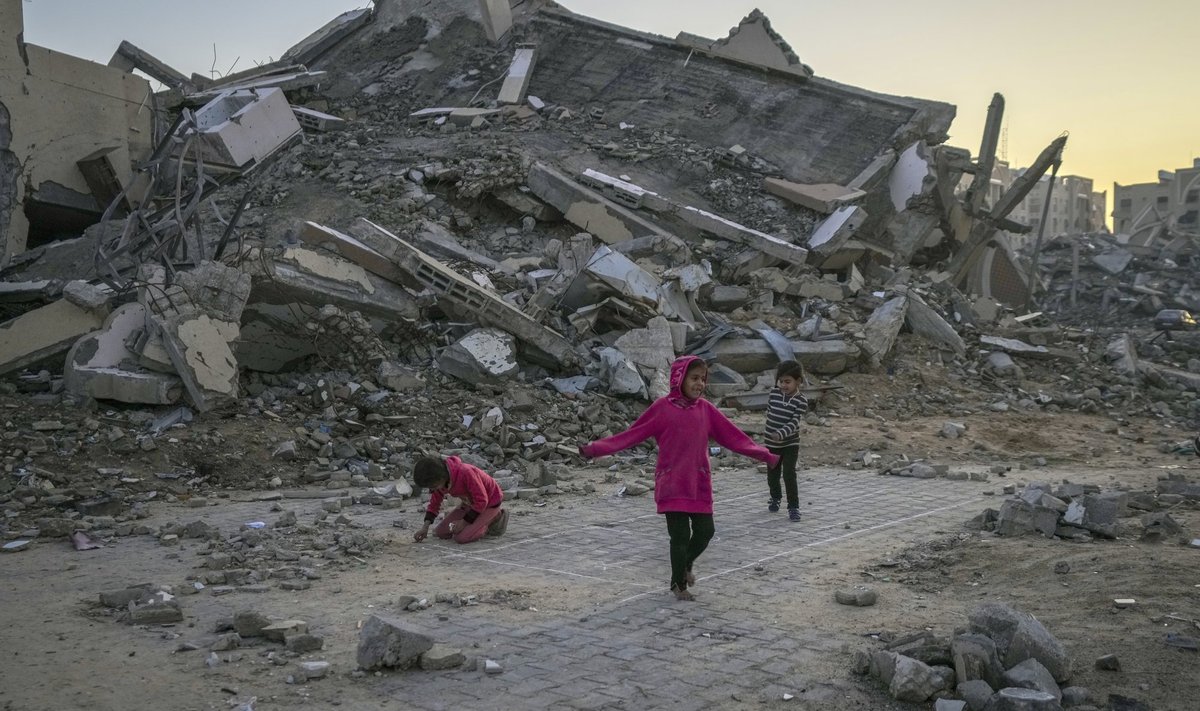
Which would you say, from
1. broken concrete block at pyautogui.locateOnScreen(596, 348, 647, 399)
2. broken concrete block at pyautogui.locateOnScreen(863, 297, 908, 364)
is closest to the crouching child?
broken concrete block at pyautogui.locateOnScreen(596, 348, 647, 399)

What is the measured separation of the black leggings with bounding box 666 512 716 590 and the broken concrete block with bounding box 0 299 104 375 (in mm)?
7221

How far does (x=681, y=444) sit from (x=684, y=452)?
46 millimetres

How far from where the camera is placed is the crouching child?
22.4 feet

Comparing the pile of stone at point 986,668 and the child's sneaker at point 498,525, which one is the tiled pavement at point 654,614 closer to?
the child's sneaker at point 498,525

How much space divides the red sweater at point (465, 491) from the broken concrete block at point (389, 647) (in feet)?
8.10

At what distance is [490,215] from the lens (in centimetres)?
1806

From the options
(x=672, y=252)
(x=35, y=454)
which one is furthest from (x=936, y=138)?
→ (x=35, y=454)

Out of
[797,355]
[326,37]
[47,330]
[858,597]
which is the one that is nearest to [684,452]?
[858,597]

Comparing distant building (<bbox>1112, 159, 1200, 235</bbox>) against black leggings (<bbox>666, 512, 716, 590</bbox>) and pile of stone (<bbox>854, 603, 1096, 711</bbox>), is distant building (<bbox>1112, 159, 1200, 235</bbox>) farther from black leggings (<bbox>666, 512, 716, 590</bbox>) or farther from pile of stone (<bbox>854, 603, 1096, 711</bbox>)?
pile of stone (<bbox>854, 603, 1096, 711</bbox>)

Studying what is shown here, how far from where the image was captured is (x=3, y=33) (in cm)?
1509

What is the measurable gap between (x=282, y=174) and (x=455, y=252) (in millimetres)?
5974

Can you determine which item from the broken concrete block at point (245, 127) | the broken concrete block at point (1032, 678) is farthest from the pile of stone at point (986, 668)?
the broken concrete block at point (245, 127)

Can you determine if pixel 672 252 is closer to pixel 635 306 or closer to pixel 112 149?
pixel 635 306

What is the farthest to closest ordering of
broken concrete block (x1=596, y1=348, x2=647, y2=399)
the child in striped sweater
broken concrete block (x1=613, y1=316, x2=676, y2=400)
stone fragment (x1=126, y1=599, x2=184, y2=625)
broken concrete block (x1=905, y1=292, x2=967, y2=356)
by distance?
1. broken concrete block (x1=905, y1=292, x2=967, y2=356)
2. broken concrete block (x1=613, y1=316, x2=676, y2=400)
3. broken concrete block (x1=596, y1=348, x2=647, y2=399)
4. the child in striped sweater
5. stone fragment (x1=126, y1=599, x2=184, y2=625)
